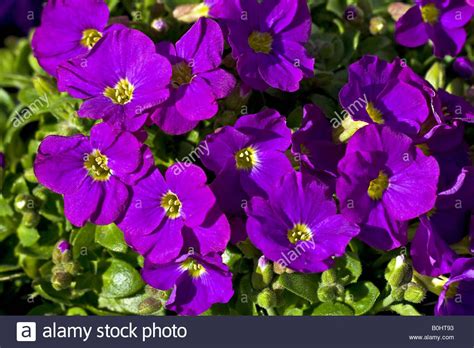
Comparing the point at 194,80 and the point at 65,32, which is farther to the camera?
the point at 65,32

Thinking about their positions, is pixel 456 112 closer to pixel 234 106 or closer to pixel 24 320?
pixel 234 106

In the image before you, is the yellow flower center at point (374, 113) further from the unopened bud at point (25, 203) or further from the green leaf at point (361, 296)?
the unopened bud at point (25, 203)

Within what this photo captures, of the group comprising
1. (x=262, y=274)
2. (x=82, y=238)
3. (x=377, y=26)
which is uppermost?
(x=377, y=26)

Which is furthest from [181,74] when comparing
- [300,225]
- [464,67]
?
[464,67]

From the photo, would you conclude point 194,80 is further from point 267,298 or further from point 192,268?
point 267,298

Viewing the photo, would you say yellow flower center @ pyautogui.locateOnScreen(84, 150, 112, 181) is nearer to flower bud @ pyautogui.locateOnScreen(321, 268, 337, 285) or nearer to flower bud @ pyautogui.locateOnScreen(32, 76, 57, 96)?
flower bud @ pyautogui.locateOnScreen(32, 76, 57, 96)

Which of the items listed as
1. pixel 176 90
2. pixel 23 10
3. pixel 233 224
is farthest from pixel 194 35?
pixel 23 10
